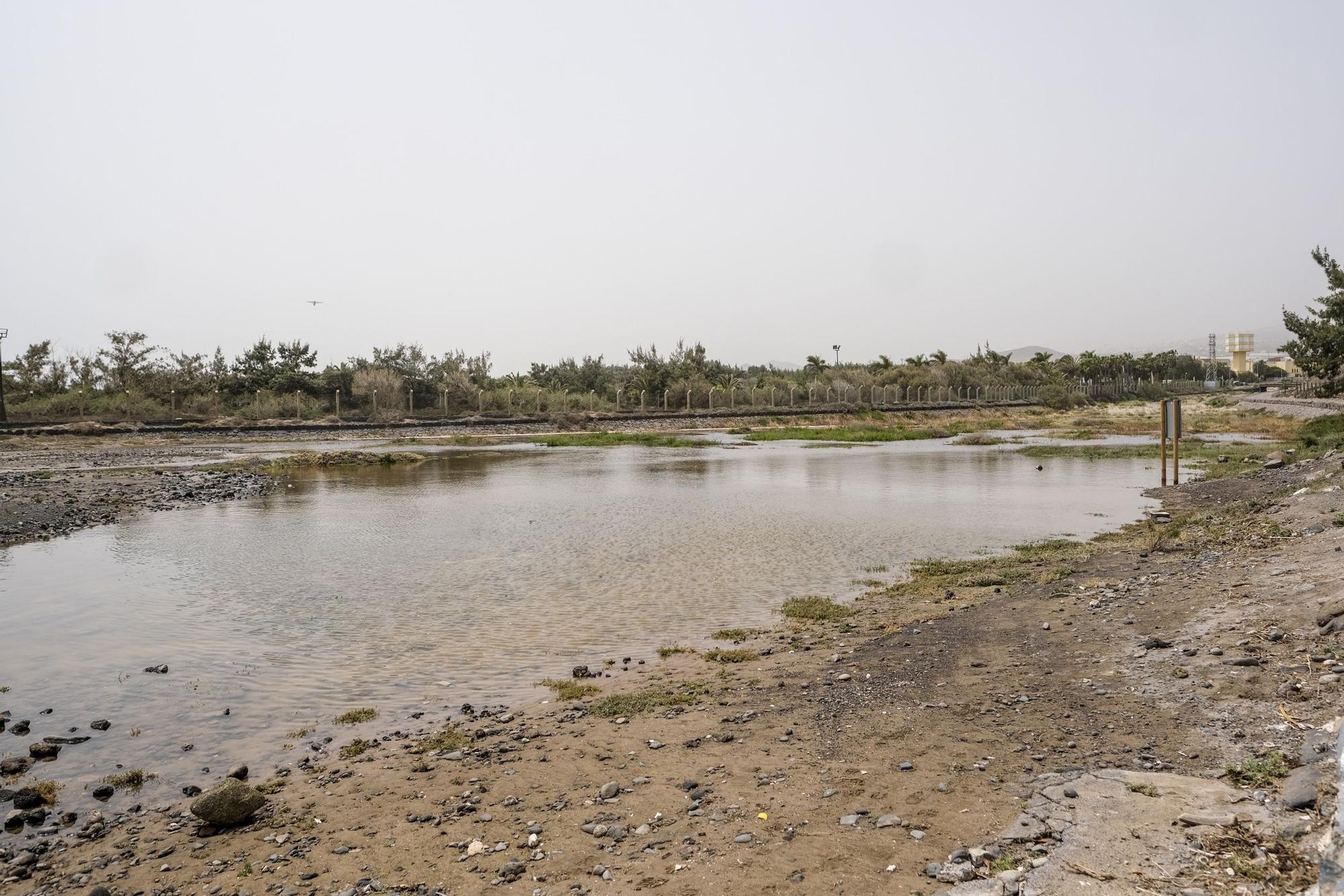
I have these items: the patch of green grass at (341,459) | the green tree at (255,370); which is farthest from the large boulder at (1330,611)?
the green tree at (255,370)

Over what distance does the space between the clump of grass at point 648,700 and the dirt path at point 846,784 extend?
3 cm

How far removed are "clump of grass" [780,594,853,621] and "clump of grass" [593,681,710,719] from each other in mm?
3141

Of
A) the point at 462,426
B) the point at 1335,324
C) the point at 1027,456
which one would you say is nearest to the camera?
the point at 1335,324

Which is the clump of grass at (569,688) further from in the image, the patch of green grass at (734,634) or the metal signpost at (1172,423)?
the metal signpost at (1172,423)

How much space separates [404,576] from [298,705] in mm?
6222

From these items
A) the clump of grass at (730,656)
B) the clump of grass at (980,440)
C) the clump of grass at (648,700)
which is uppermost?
the clump of grass at (648,700)

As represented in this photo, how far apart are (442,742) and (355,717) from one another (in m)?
1.30

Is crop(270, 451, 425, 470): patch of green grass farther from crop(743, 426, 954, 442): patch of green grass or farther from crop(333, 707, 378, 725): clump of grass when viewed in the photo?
crop(333, 707, 378, 725): clump of grass

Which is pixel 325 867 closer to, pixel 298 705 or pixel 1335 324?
pixel 298 705

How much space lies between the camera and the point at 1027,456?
132ft

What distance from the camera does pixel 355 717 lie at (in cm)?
775

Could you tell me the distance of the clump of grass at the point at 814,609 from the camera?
35.6ft

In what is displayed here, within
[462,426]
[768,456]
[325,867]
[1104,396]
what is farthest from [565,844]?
[1104,396]

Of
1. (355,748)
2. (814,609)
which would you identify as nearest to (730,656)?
(814,609)
